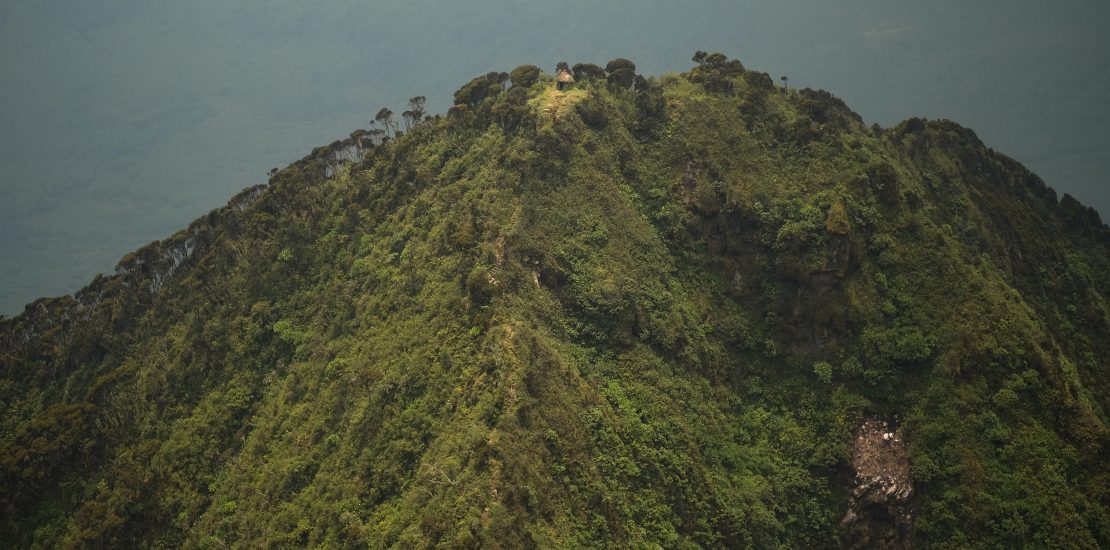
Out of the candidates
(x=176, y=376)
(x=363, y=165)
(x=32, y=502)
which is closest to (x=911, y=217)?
(x=363, y=165)

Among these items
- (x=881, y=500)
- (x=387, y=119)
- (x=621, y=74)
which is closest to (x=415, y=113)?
(x=387, y=119)

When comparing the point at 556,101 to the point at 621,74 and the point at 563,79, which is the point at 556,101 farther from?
the point at 621,74

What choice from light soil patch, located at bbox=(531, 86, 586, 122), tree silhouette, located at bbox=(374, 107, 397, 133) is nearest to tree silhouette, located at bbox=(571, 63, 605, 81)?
light soil patch, located at bbox=(531, 86, 586, 122)

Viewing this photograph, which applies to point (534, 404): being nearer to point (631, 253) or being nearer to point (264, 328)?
point (631, 253)

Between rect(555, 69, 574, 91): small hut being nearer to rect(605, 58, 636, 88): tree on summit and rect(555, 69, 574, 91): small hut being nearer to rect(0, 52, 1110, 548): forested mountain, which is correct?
rect(0, 52, 1110, 548): forested mountain

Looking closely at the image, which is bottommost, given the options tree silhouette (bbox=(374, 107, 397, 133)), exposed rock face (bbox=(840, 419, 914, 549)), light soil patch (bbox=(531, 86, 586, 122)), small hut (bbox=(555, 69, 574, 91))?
exposed rock face (bbox=(840, 419, 914, 549))

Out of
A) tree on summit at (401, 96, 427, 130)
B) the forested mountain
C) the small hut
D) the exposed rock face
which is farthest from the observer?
tree on summit at (401, 96, 427, 130)
